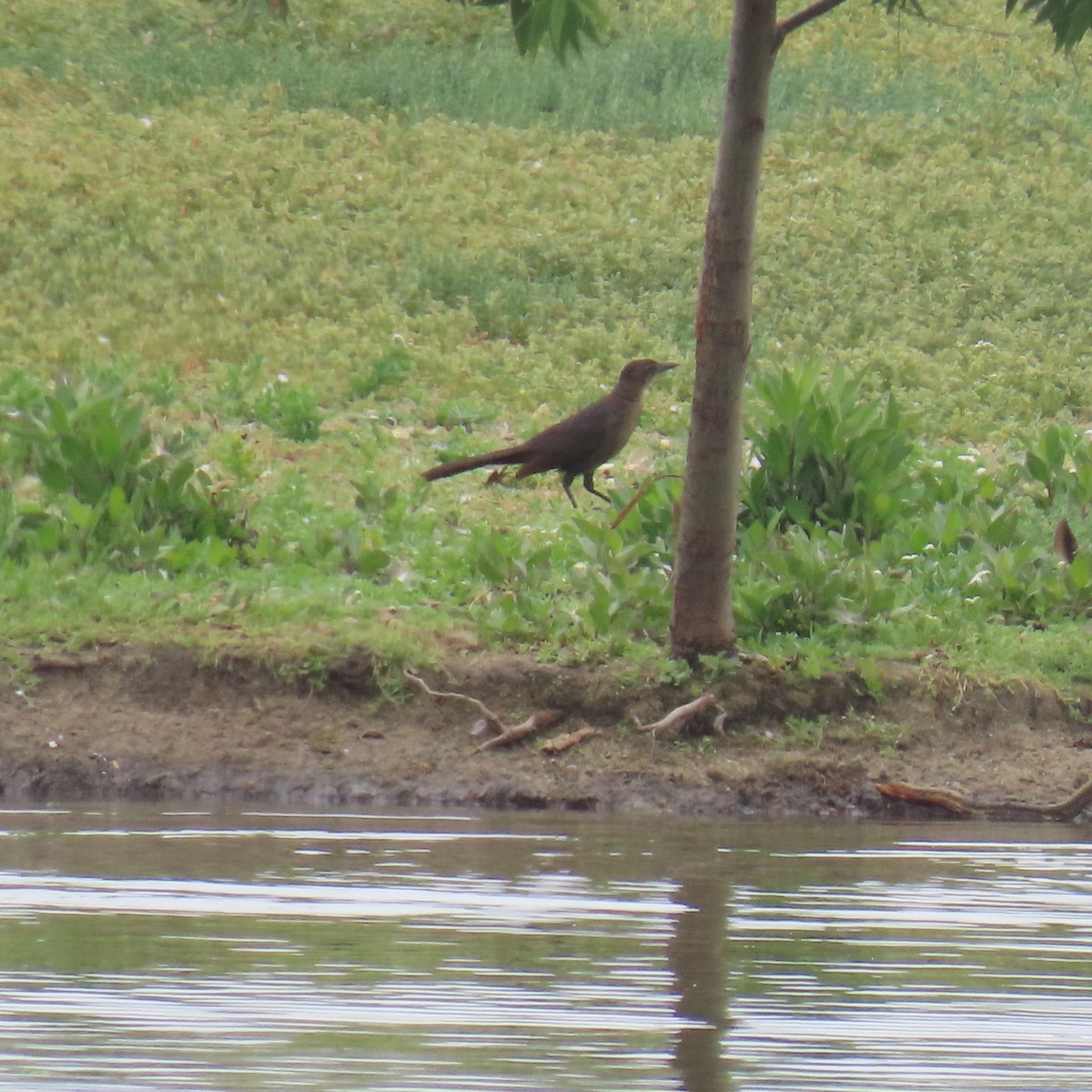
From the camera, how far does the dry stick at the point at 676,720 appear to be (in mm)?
7586

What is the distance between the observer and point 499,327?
51.2ft

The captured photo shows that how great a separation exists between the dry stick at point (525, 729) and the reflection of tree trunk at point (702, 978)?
80.6 inches

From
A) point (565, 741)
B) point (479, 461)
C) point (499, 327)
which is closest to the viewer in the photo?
point (565, 741)

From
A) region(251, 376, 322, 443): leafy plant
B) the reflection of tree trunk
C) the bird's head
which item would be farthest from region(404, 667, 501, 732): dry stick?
region(251, 376, 322, 443): leafy plant

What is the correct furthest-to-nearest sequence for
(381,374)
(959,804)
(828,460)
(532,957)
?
1. (381,374)
2. (828,460)
3. (959,804)
4. (532,957)

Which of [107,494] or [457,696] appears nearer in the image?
[457,696]

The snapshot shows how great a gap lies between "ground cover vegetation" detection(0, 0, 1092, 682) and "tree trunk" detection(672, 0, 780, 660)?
1.05 ft

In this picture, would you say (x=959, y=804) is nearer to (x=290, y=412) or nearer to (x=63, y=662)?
(x=63, y=662)

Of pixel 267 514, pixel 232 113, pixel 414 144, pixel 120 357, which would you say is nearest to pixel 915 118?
pixel 414 144

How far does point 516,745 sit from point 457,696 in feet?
1.05

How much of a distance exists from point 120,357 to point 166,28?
955 centimetres

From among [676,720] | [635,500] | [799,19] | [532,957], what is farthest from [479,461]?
[532,957]

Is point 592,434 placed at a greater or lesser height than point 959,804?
greater

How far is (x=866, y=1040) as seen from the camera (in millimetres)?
3629
